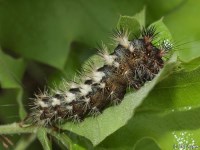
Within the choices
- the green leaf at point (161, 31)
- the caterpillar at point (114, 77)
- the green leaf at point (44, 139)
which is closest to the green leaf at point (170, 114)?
the caterpillar at point (114, 77)

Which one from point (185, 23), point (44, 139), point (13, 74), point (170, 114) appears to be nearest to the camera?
point (170, 114)

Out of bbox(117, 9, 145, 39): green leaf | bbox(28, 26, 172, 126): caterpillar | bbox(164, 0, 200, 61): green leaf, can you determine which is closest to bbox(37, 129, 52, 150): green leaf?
bbox(28, 26, 172, 126): caterpillar

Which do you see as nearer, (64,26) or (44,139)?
(44,139)

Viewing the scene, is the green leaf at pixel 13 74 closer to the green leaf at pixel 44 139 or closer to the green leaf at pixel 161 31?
the green leaf at pixel 44 139

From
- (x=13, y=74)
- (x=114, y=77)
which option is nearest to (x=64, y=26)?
(x=13, y=74)

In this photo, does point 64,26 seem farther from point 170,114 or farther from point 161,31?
point 170,114

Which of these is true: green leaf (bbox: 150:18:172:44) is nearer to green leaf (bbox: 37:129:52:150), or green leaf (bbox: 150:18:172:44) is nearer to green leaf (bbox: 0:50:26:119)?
green leaf (bbox: 37:129:52:150)
